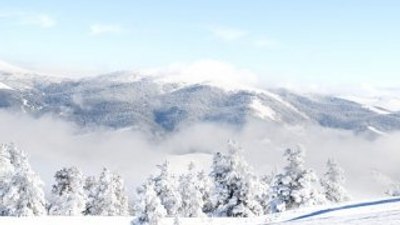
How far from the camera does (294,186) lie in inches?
2227

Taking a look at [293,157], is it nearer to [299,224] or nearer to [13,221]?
[13,221]

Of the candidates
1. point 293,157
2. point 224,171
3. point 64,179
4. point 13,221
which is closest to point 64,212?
point 64,179

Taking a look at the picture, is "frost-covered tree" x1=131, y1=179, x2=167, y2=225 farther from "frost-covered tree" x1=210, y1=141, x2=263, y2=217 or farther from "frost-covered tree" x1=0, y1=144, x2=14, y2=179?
"frost-covered tree" x1=0, y1=144, x2=14, y2=179

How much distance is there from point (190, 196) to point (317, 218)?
4559 cm

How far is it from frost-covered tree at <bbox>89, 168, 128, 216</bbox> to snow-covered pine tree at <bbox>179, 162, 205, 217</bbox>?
30.8 ft

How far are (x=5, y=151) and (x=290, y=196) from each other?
31.5m

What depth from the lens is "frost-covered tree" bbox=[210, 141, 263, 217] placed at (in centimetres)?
5472

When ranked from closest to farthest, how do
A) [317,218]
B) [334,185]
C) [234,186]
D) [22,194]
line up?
[317,218], [234,186], [22,194], [334,185]

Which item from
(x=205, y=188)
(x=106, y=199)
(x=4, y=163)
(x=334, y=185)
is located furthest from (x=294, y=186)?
(x=4, y=163)

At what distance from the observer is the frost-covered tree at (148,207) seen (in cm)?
4722

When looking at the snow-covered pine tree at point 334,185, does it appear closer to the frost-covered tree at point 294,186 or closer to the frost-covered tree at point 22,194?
the frost-covered tree at point 294,186

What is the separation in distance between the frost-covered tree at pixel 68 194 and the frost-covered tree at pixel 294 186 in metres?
23.9

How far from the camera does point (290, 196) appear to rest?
5603 centimetres

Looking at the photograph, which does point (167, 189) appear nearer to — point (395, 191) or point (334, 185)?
point (395, 191)
